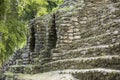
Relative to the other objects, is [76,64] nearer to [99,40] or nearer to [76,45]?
[99,40]

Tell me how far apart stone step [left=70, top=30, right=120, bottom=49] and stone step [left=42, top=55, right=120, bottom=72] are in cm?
62

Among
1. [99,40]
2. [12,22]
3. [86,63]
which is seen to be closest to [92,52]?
[86,63]

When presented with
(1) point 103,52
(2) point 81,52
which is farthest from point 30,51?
(1) point 103,52

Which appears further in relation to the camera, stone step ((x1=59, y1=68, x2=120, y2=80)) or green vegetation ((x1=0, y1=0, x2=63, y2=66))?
green vegetation ((x1=0, y1=0, x2=63, y2=66))

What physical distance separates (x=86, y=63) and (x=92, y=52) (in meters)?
0.46

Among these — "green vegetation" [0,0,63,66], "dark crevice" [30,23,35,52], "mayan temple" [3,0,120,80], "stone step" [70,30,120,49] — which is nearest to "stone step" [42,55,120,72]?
"mayan temple" [3,0,120,80]

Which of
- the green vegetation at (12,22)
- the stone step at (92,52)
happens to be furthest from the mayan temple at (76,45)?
the green vegetation at (12,22)

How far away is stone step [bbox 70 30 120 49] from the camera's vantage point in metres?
8.27

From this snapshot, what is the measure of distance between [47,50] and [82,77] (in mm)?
4688

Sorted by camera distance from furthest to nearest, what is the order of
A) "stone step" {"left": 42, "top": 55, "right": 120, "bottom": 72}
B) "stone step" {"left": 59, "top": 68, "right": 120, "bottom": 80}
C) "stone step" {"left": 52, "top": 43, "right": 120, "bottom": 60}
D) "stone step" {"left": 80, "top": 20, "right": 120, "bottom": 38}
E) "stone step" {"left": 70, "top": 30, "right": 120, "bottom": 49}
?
"stone step" {"left": 80, "top": 20, "right": 120, "bottom": 38}
"stone step" {"left": 70, "top": 30, "right": 120, "bottom": 49}
"stone step" {"left": 52, "top": 43, "right": 120, "bottom": 60}
"stone step" {"left": 42, "top": 55, "right": 120, "bottom": 72}
"stone step" {"left": 59, "top": 68, "right": 120, "bottom": 80}

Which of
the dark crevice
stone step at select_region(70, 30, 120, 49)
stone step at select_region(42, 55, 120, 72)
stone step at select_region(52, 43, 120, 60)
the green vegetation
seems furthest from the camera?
the green vegetation

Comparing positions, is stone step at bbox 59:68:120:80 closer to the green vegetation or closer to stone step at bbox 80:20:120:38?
stone step at bbox 80:20:120:38

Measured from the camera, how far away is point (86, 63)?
821 cm

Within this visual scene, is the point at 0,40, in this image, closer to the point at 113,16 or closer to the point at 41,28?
the point at 41,28
